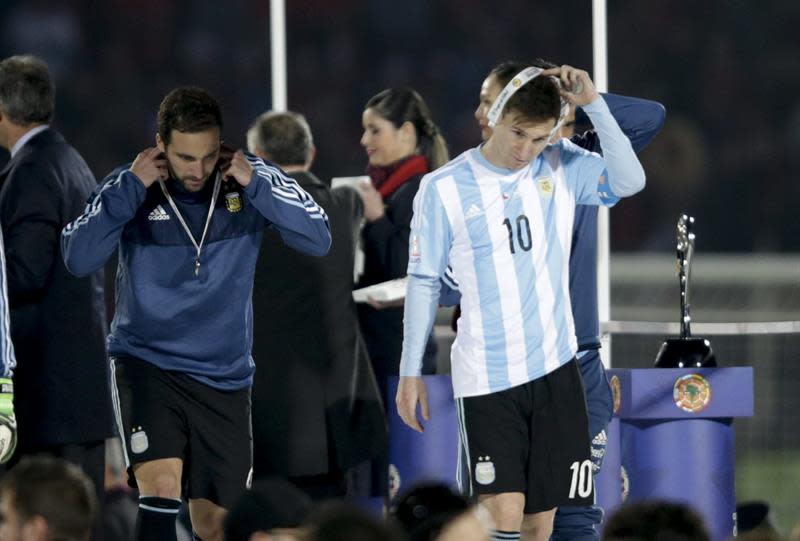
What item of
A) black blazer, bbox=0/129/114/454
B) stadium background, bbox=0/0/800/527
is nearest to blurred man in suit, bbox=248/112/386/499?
black blazer, bbox=0/129/114/454

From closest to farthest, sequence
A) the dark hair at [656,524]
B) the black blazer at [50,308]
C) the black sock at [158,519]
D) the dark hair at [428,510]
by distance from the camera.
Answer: the dark hair at [656,524]
the dark hair at [428,510]
the black sock at [158,519]
the black blazer at [50,308]

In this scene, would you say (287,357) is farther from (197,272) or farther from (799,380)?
(799,380)

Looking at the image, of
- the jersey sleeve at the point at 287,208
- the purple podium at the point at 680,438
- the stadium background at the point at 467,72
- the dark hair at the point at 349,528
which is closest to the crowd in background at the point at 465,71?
the stadium background at the point at 467,72

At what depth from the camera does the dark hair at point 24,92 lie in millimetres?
6527

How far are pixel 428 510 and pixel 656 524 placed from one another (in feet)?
2.42

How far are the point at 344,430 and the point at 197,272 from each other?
1.38 m

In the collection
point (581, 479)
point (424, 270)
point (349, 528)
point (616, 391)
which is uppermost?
point (424, 270)

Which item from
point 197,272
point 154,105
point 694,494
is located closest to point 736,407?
point 694,494

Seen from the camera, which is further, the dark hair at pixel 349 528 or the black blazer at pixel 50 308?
the black blazer at pixel 50 308

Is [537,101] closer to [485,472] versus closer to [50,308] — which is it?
[485,472]

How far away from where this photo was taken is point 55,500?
3914 mm

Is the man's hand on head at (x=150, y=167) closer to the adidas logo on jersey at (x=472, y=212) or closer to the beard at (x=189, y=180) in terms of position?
the beard at (x=189, y=180)

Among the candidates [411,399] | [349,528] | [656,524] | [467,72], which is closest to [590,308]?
[411,399]

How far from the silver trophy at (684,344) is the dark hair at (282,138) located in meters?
1.53
